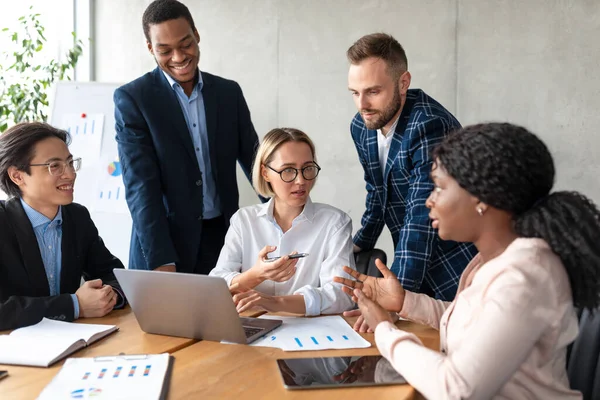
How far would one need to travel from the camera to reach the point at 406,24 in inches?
176

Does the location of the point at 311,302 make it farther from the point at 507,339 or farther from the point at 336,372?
the point at 507,339

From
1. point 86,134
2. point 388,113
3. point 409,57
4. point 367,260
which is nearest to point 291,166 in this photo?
point 388,113

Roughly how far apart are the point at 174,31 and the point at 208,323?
4.94 ft

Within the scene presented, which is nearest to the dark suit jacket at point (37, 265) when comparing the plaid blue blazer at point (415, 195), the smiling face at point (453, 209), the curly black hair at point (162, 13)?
the curly black hair at point (162, 13)

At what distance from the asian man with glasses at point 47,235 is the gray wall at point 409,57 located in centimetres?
240

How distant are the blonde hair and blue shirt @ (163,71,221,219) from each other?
477mm

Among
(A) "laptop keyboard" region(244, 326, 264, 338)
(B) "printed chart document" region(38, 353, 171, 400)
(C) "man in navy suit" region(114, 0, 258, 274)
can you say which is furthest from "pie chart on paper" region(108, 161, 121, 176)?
(B) "printed chart document" region(38, 353, 171, 400)

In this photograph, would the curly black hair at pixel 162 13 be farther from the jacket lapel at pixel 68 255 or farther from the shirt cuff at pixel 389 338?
the shirt cuff at pixel 389 338

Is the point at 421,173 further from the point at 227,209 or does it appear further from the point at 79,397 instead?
the point at 79,397

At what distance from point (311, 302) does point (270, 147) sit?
0.72 m

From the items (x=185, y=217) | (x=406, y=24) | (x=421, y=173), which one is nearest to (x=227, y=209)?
(x=185, y=217)

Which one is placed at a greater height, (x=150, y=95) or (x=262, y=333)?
(x=150, y=95)

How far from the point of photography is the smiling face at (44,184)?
98.3 inches

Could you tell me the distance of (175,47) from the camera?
298 cm
